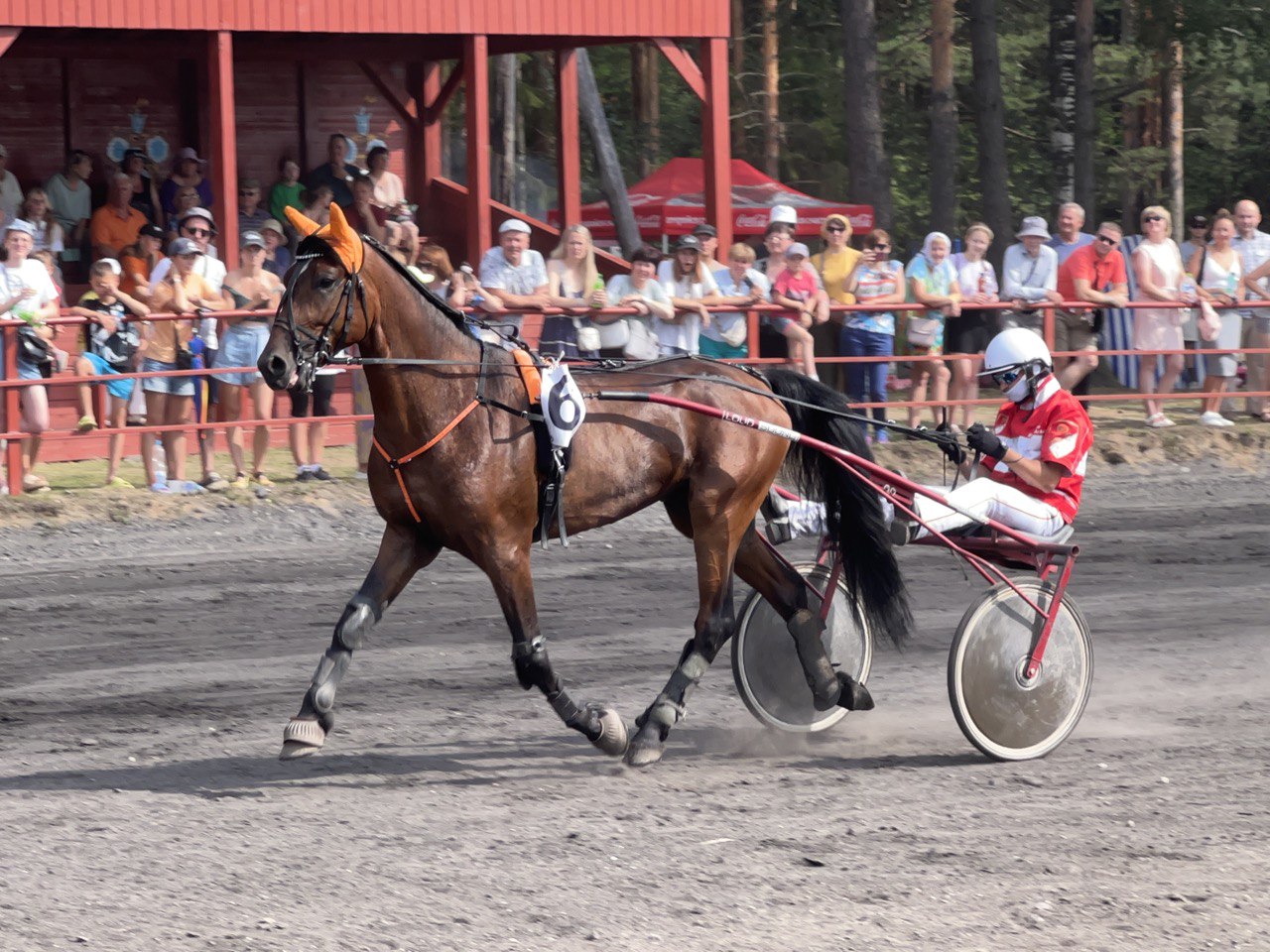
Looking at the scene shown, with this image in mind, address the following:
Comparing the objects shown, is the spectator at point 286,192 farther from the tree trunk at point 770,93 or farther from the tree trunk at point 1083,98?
the tree trunk at point 770,93

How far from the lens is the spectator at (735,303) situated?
1318cm

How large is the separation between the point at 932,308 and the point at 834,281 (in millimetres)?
722

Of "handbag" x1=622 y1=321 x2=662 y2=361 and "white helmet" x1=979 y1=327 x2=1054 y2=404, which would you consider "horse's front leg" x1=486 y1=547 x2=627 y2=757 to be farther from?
"handbag" x1=622 y1=321 x2=662 y2=361

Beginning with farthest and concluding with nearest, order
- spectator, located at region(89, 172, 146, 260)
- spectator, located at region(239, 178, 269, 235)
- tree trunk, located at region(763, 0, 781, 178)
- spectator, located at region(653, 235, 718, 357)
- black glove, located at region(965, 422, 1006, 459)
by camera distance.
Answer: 1. tree trunk, located at region(763, 0, 781, 178)
2. spectator, located at region(239, 178, 269, 235)
3. spectator, located at region(89, 172, 146, 260)
4. spectator, located at region(653, 235, 718, 357)
5. black glove, located at region(965, 422, 1006, 459)

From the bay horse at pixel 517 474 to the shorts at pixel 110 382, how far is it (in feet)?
19.6

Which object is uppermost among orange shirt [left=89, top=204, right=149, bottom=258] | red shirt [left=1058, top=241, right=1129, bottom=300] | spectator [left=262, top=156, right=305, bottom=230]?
spectator [left=262, top=156, right=305, bottom=230]

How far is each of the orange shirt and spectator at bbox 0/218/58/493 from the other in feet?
8.67

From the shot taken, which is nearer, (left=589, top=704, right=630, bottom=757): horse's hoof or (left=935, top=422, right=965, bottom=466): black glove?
(left=589, top=704, right=630, bottom=757): horse's hoof

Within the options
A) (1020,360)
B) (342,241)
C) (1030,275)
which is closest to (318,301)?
(342,241)

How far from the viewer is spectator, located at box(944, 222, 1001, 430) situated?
1397 cm

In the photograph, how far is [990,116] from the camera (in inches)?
907

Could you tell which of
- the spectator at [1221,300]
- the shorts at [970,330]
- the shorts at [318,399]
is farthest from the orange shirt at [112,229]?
the spectator at [1221,300]

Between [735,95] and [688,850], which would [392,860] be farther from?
[735,95]

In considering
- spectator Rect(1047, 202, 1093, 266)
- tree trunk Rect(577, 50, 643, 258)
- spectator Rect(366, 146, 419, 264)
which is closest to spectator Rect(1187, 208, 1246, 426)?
spectator Rect(1047, 202, 1093, 266)
